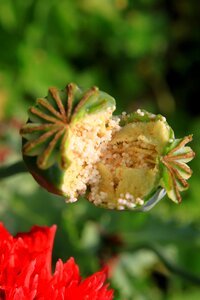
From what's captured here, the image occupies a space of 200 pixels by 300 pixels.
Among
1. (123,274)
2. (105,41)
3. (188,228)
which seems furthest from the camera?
(105,41)

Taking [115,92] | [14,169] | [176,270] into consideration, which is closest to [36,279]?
[14,169]

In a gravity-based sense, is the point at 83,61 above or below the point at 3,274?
below

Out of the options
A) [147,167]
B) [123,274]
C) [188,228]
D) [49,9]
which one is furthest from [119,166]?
[49,9]

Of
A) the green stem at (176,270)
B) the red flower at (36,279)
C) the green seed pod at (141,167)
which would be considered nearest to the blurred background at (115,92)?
the green stem at (176,270)

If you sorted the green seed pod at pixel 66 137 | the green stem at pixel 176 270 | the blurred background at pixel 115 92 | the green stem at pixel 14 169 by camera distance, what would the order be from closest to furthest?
the green seed pod at pixel 66 137 → the green stem at pixel 14 169 → the green stem at pixel 176 270 → the blurred background at pixel 115 92

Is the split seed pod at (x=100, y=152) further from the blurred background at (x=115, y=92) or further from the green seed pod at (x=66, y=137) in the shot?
the blurred background at (x=115, y=92)

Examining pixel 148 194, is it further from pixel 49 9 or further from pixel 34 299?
pixel 49 9
